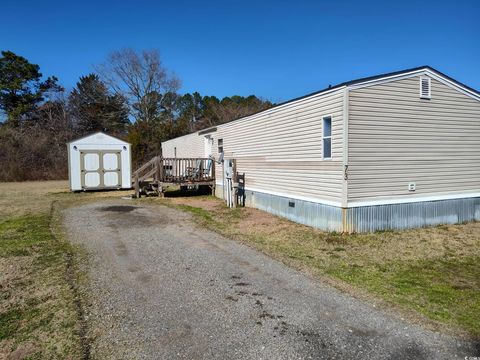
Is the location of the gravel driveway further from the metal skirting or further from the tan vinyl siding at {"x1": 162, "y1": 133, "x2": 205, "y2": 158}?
the tan vinyl siding at {"x1": 162, "y1": 133, "x2": 205, "y2": 158}

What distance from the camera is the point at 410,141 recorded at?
25.0 feet

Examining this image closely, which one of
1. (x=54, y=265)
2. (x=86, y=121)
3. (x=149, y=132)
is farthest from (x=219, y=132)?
(x=86, y=121)

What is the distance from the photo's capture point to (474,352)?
276 centimetres

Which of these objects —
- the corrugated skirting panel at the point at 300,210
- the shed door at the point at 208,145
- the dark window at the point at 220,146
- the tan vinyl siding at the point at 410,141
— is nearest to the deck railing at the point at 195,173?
the shed door at the point at 208,145

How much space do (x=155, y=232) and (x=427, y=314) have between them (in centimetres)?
562

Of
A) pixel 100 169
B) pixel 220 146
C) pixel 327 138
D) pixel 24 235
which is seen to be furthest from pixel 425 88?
pixel 100 169

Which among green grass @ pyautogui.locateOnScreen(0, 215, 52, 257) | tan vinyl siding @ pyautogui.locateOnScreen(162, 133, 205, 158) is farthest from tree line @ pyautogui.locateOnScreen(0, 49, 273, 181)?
green grass @ pyautogui.locateOnScreen(0, 215, 52, 257)

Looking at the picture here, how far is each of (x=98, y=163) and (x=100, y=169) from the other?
0.32 metres

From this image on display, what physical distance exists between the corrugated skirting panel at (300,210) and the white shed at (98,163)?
889 centimetres

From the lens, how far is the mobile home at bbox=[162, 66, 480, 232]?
6.99 meters

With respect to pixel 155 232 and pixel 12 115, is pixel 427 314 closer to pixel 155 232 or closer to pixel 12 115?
pixel 155 232

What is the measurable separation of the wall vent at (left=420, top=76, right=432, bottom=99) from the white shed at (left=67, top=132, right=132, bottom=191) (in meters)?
13.9

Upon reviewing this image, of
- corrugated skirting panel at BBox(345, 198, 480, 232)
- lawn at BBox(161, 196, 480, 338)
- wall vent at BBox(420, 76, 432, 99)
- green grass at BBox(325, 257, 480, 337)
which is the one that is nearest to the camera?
green grass at BBox(325, 257, 480, 337)

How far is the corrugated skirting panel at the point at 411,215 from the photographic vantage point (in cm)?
710
